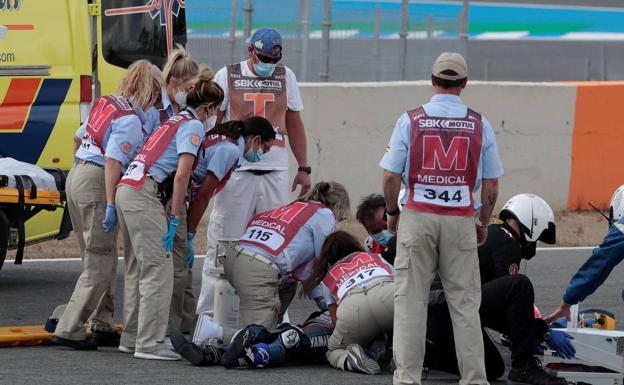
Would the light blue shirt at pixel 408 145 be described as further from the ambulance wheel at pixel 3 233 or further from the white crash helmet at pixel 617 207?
the ambulance wheel at pixel 3 233

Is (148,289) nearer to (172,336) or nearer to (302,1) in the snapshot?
(172,336)

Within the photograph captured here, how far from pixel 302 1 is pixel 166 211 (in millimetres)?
8348

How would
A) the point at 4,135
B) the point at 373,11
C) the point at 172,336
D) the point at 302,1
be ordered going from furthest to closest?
the point at 373,11 → the point at 302,1 → the point at 4,135 → the point at 172,336

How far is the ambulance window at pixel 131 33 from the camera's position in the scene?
10414mm

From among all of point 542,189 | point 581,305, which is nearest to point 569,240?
point 542,189

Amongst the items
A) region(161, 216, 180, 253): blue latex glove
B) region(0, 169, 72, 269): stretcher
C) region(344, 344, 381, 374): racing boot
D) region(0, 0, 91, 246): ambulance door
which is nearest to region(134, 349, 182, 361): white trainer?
region(161, 216, 180, 253): blue latex glove

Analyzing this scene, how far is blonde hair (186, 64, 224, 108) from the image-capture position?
7645 millimetres

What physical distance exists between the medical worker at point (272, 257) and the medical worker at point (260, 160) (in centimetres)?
61

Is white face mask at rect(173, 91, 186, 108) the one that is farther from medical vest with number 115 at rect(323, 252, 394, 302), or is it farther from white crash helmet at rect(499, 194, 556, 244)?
white crash helmet at rect(499, 194, 556, 244)

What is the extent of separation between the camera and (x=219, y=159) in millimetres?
7652

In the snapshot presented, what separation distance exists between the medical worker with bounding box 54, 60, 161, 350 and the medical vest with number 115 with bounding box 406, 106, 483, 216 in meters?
1.87

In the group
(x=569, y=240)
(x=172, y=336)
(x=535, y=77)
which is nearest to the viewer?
(x=172, y=336)

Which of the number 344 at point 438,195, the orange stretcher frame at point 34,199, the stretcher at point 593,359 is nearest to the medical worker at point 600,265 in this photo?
the stretcher at point 593,359

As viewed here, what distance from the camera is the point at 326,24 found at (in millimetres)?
15055
